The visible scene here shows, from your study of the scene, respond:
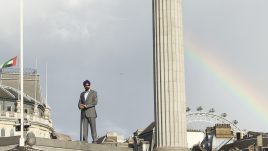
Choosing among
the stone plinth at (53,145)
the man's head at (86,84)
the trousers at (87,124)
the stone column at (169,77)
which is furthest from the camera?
the stone column at (169,77)

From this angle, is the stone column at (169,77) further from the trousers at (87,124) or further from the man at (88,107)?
the man at (88,107)

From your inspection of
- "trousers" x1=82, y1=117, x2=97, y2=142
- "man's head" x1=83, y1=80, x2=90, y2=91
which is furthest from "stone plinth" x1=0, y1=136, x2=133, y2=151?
"man's head" x1=83, y1=80, x2=90, y2=91

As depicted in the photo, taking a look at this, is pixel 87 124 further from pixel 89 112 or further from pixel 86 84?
pixel 86 84

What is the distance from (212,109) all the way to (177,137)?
88892 mm

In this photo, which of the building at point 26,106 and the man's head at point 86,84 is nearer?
the man's head at point 86,84

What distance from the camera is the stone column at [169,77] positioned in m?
30.4

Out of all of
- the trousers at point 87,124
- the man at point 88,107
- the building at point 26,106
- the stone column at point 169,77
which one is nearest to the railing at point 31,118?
the building at point 26,106

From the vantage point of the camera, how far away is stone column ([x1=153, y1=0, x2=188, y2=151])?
3044 cm

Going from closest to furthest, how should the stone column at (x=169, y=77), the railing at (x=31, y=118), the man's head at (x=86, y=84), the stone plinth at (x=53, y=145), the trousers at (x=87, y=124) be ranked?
the stone plinth at (x=53, y=145) < the man's head at (x=86, y=84) < the trousers at (x=87, y=124) < the stone column at (x=169, y=77) < the railing at (x=31, y=118)

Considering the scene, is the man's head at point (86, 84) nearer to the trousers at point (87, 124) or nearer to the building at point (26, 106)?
the trousers at point (87, 124)

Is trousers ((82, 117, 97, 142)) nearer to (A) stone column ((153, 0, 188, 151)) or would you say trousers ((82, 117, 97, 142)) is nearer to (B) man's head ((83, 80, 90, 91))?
(B) man's head ((83, 80, 90, 91))

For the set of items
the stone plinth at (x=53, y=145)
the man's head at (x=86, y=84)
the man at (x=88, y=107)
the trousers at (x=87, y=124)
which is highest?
the man's head at (x=86, y=84)

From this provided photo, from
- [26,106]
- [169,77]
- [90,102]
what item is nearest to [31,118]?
[26,106]

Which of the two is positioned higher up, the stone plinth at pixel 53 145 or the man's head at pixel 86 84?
the man's head at pixel 86 84
